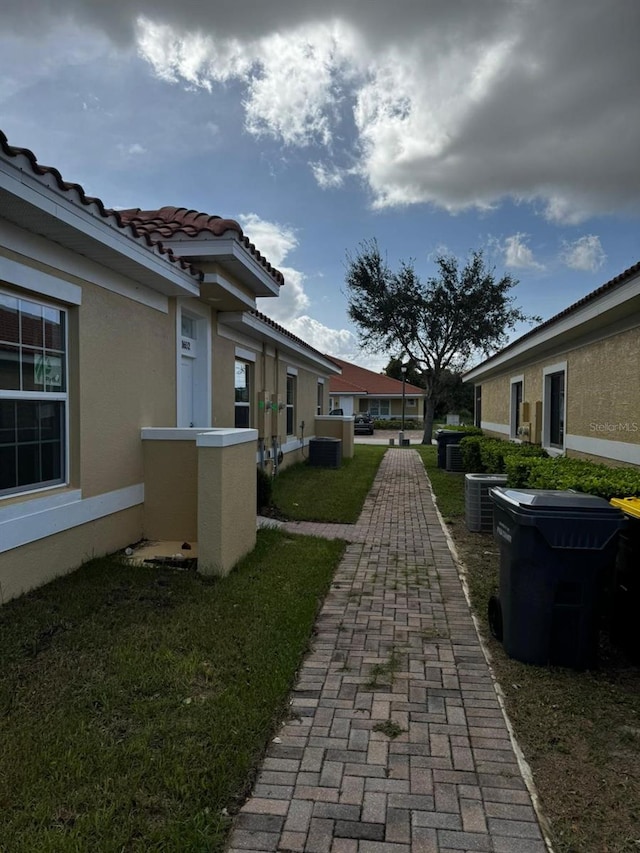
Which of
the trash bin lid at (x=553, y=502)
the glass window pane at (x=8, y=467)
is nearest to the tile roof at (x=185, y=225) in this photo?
the glass window pane at (x=8, y=467)

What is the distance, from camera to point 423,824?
2230mm

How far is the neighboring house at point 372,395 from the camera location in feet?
148

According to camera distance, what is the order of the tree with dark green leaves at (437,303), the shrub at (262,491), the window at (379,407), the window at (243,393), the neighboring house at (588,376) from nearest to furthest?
1. the neighboring house at (588,376)
2. the shrub at (262,491)
3. the window at (243,393)
4. the tree with dark green leaves at (437,303)
5. the window at (379,407)

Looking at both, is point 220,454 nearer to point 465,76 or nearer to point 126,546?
point 126,546

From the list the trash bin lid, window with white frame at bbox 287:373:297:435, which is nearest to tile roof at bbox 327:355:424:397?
window with white frame at bbox 287:373:297:435

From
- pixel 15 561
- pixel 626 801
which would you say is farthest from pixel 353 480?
pixel 626 801

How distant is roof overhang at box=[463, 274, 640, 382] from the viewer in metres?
6.02

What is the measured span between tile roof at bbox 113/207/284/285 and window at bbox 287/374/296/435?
6.05 m

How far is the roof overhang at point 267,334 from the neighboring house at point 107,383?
2.03ft

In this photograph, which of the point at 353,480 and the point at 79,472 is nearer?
the point at 79,472

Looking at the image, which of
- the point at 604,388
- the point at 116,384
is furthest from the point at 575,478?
the point at 116,384

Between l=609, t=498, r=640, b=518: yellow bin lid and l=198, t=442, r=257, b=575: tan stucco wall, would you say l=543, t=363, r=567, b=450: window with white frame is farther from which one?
l=198, t=442, r=257, b=575: tan stucco wall

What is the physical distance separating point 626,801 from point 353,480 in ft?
34.8

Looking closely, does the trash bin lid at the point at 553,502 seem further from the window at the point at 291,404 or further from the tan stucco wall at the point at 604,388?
the window at the point at 291,404
